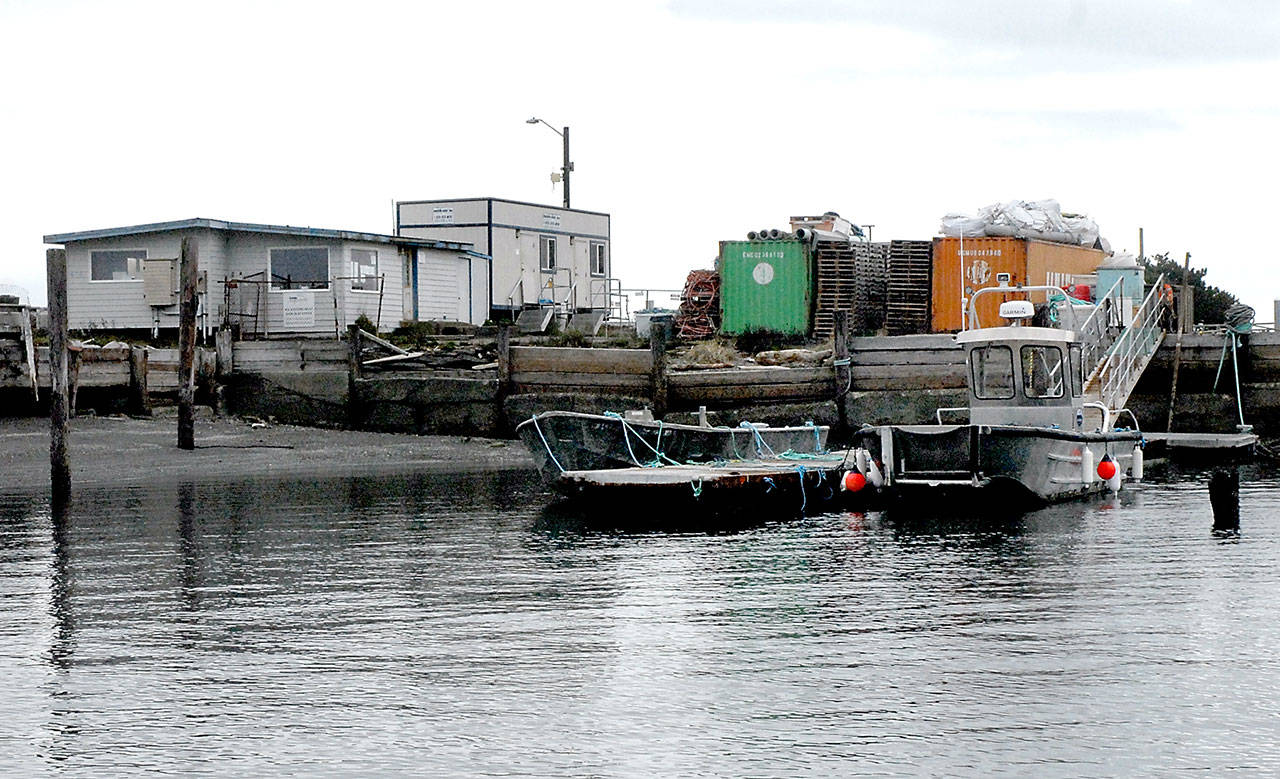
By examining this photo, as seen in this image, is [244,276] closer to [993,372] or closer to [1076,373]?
[993,372]

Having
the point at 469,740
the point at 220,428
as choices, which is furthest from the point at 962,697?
the point at 220,428

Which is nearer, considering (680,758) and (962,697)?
(680,758)

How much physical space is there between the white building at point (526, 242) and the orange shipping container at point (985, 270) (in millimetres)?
13881

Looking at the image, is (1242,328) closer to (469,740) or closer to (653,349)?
(653,349)

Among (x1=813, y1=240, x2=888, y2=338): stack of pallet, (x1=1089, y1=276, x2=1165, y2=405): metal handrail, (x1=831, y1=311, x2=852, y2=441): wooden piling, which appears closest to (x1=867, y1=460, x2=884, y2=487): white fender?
(x1=1089, y1=276, x2=1165, y2=405): metal handrail

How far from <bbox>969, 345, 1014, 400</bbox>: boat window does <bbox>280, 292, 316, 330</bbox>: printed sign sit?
22.1 metres

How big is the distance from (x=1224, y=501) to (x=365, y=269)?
27.2 metres

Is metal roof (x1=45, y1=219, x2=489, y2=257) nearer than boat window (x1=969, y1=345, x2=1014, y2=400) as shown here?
No

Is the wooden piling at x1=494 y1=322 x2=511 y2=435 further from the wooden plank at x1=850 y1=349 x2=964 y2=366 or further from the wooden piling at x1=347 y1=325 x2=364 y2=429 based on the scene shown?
the wooden plank at x1=850 y1=349 x2=964 y2=366

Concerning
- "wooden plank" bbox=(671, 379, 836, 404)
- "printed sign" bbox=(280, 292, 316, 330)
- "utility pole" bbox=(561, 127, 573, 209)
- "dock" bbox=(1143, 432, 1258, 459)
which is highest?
"utility pole" bbox=(561, 127, 573, 209)

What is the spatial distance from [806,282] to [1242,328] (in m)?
11.3

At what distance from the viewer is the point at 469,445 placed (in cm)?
3306

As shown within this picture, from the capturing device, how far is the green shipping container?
39.8 metres

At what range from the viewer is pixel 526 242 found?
49.9 metres
